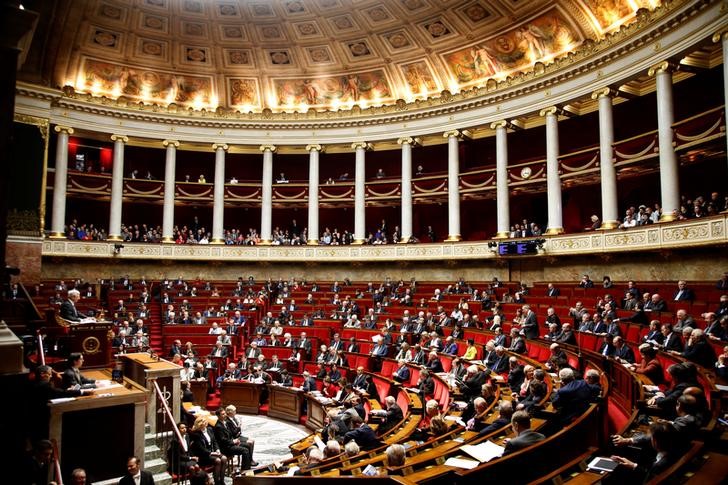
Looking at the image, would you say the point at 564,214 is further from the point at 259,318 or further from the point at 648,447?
the point at 648,447

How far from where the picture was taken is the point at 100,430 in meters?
7.00

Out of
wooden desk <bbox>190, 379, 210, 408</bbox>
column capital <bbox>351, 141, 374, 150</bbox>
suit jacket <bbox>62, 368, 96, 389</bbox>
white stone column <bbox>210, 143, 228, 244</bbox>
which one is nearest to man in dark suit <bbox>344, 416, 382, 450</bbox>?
suit jacket <bbox>62, 368, 96, 389</bbox>

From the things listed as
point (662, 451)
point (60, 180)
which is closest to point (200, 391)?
point (662, 451)

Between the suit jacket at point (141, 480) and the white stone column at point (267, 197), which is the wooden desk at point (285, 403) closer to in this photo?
Result: the suit jacket at point (141, 480)

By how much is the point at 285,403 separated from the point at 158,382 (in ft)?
19.8

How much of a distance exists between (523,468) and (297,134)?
25.4 meters

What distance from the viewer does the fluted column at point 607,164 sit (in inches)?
743

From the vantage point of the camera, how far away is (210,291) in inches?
952

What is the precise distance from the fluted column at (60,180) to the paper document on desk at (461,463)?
25.2 metres

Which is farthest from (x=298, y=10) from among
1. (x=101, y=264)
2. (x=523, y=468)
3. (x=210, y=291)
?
(x=523, y=468)

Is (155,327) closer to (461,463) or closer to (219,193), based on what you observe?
(219,193)

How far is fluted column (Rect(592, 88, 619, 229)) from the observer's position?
18.9 meters

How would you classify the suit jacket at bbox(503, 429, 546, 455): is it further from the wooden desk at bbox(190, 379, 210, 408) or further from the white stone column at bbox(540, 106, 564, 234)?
the white stone column at bbox(540, 106, 564, 234)

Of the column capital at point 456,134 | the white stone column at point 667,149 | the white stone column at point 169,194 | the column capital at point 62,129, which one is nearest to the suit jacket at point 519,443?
the white stone column at point 667,149
